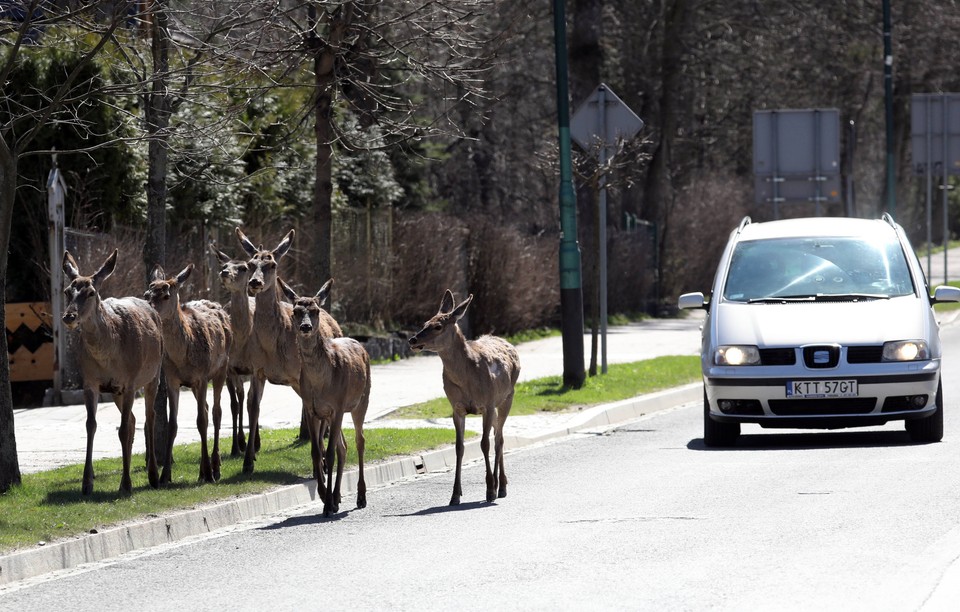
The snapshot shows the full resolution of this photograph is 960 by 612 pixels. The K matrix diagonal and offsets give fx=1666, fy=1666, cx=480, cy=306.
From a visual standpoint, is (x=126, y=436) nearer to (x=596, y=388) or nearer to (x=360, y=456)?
(x=360, y=456)

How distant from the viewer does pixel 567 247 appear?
20766mm

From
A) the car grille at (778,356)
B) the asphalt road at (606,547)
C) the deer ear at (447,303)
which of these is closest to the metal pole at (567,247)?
the asphalt road at (606,547)

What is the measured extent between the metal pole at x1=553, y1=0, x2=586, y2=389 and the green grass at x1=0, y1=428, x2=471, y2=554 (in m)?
4.50

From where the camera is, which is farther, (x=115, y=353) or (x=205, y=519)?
(x=115, y=353)

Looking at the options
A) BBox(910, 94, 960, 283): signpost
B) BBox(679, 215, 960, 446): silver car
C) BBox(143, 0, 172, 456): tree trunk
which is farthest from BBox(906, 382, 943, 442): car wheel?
BBox(910, 94, 960, 283): signpost

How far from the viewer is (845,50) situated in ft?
161

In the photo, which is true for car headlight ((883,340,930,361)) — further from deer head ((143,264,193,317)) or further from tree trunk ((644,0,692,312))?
tree trunk ((644,0,692,312))

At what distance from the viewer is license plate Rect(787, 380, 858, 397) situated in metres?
14.2

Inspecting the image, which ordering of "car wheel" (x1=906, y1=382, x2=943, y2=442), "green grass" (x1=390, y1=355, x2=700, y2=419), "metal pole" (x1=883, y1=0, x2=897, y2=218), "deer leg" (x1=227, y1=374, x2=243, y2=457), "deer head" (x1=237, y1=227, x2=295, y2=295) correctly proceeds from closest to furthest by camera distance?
1. "deer head" (x1=237, y1=227, x2=295, y2=295)
2. "car wheel" (x1=906, y1=382, x2=943, y2=442)
3. "deer leg" (x1=227, y1=374, x2=243, y2=457)
4. "green grass" (x1=390, y1=355, x2=700, y2=419)
5. "metal pole" (x1=883, y1=0, x2=897, y2=218)

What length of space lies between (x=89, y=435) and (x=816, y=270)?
7063 mm

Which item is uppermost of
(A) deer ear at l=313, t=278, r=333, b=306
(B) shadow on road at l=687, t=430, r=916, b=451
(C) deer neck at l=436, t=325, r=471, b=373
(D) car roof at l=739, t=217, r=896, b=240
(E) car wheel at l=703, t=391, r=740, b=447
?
(D) car roof at l=739, t=217, r=896, b=240

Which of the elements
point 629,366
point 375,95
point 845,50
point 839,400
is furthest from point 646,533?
point 845,50

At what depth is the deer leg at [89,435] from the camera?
39.8 feet

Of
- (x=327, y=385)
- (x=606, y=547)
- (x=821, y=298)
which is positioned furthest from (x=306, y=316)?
(x=821, y=298)
